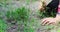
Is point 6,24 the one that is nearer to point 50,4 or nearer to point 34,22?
point 34,22

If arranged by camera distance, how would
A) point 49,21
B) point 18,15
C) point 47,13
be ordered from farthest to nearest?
point 47,13, point 18,15, point 49,21

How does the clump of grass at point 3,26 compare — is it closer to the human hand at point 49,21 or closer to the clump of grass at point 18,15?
the clump of grass at point 18,15

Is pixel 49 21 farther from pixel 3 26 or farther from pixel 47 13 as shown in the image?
pixel 3 26

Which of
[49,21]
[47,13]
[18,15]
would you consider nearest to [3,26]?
[18,15]

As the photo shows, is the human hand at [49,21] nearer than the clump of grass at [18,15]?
Yes

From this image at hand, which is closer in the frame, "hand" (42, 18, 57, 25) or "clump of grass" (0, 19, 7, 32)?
"clump of grass" (0, 19, 7, 32)

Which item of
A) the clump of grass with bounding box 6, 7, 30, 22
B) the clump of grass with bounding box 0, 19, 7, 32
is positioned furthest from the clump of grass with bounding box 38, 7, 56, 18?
the clump of grass with bounding box 0, 19, 7, 32

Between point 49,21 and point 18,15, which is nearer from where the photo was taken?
point 49,21

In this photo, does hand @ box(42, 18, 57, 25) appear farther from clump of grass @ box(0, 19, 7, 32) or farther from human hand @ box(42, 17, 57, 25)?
clump of grass @ box(0, 19, 7, 32)

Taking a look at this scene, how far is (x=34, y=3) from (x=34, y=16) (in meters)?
0.68

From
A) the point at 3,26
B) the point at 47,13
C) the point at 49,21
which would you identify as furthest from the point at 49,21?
the point at 3,26

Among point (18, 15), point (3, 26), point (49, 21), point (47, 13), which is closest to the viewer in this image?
point (3, 26)

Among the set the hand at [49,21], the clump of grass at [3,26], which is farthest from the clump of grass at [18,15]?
the hand at [49,21]

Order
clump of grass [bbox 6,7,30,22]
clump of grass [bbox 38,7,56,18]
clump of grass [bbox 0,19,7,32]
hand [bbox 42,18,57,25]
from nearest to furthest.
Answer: clump of grass [bbox 0,19,7,32]
hand [bbox 42,18,57,25]
clump of grass [bbox 6,7,30,22]
clump of grass [bbox 38,7,56,18]
